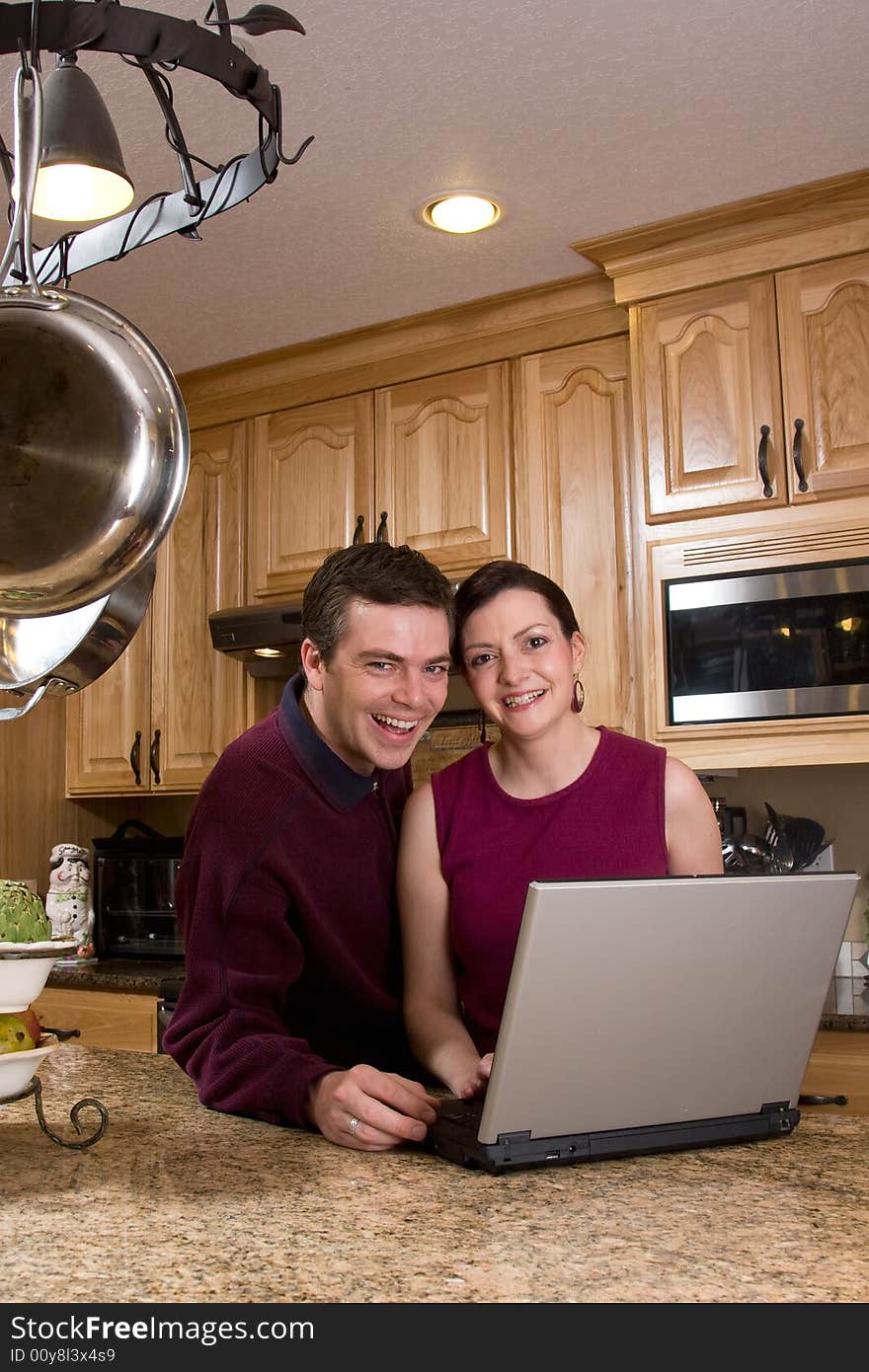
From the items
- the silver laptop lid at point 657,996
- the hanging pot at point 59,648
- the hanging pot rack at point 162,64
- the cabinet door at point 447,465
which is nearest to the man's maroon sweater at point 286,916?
the silver laptop lid at point 657,996

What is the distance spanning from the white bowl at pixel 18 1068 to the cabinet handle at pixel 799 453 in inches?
77.6

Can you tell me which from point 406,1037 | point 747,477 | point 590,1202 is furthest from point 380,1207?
point 747,477

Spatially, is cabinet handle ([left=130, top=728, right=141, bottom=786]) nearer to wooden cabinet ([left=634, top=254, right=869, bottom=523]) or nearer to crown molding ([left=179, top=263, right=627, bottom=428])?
crown molding ([left=179, top=263, right=627, bottom=428])

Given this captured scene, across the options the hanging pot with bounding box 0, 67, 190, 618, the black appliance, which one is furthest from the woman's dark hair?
the black appliance

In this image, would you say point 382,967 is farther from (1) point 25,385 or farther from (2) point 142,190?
(2) point 142,190

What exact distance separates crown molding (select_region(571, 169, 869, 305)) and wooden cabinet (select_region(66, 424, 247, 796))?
1.23m

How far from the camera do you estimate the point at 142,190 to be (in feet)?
8.33

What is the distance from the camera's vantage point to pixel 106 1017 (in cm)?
314

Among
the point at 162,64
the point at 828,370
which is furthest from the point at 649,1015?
the point at 828,370

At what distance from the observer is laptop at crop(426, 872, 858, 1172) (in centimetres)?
96

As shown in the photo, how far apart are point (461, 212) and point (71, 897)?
2209mm

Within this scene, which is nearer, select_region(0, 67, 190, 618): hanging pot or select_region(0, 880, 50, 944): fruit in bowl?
select_region(0, 67, 190, 618): hanging pot

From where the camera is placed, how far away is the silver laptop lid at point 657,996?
0.96 metres

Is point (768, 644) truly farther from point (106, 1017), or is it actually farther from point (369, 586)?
point (106, 1017)
